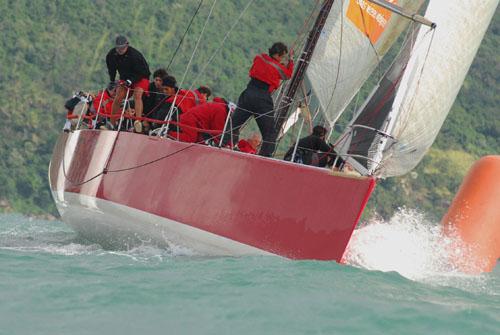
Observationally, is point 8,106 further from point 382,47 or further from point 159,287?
point 159,287

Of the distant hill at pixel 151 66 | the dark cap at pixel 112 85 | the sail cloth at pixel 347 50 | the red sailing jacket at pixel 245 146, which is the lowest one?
the distant hill at pixel 151 66

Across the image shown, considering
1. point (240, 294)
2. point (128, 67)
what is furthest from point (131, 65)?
point (240, 294)

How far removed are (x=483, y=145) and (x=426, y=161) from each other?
2.54m

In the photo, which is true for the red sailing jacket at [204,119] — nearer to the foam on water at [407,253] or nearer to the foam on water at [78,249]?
the foam on water at [78,249]

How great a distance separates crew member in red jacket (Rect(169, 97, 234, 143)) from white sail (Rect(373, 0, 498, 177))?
131cm

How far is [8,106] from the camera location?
118 feet

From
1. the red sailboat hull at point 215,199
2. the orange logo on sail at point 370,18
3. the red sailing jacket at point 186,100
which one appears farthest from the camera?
the orange logo on sail at point 370,18

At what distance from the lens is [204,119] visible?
29.6 feet

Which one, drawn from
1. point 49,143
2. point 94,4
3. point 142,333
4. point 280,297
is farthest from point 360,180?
point 94,4

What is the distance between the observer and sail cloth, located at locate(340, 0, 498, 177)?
8289mm

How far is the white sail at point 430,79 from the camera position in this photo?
832 cm

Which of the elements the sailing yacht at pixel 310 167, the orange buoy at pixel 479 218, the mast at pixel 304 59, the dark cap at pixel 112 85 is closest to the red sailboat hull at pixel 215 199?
the sailing yacht at pixel 310 167

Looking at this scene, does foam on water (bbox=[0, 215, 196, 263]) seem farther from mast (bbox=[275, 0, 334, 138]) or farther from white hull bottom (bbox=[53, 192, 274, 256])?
mast (bbox=[275, 0, 334, 138])

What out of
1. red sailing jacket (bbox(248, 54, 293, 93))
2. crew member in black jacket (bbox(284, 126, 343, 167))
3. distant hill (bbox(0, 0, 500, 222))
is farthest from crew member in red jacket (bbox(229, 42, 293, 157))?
distant hill (bbox(0, 0, 500, 222))
